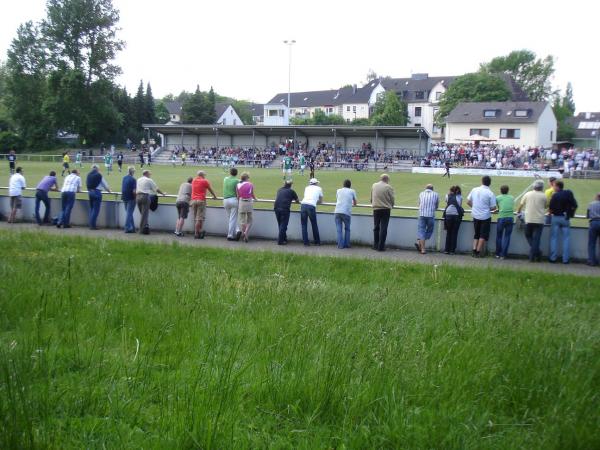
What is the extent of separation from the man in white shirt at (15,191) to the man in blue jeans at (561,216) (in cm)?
1538

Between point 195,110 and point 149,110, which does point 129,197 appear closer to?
point 149,110

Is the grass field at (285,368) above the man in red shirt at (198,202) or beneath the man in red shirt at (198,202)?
beneath

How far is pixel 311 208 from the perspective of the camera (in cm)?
1557

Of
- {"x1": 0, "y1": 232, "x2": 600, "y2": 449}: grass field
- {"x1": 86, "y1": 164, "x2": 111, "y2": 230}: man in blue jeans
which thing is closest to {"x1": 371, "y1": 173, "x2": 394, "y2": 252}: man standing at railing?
{"x1": 0, "y1": 232, "x2": 600, "y2": 449}: grass field

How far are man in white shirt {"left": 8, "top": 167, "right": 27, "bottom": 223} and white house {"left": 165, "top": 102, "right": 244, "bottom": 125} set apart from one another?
10639 centimetres

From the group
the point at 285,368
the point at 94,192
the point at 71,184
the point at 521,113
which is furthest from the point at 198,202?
the point at 521,113

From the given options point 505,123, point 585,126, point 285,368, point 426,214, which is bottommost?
point 285,368

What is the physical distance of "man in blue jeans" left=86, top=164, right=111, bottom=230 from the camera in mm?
17219

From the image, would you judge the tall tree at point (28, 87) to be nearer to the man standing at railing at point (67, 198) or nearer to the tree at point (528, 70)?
the man standing at railing at point (67, 198)

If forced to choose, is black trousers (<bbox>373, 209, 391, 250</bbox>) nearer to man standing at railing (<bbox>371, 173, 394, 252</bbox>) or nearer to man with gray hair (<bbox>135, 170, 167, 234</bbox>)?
man standing at railing (<bbox>371, 173, 394, 252</bbox>)

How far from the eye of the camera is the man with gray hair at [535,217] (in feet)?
44.7

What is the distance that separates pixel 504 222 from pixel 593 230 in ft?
6.39

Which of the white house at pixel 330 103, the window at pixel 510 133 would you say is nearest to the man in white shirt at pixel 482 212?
the window at pixel 510 133

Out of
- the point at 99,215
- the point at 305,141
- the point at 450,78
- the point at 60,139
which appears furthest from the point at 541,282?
the point at 450,78
